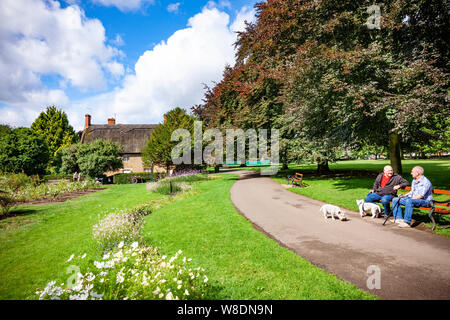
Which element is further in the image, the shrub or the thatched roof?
the thatched roof

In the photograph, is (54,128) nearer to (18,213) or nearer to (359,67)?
(18,213)

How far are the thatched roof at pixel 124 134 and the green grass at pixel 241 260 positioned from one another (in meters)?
33.5

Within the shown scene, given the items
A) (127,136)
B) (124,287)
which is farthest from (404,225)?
(127,136)

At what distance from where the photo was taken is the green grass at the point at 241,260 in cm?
339

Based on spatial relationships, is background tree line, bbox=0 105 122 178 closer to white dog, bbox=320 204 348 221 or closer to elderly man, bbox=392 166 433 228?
white dog, bbox=320 204 348 221

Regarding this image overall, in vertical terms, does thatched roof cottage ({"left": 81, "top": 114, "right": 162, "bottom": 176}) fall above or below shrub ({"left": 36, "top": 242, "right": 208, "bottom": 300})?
above

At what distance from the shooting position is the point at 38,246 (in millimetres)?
6156

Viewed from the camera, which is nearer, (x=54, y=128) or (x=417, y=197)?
(x=417, y=197)

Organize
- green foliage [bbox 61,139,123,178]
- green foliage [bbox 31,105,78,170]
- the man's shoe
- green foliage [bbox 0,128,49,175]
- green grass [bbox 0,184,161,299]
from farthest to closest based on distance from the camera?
1. green foliage [bbox 31,105,78,170]
2. green foliage [bbox 61,139,123,178]
3. green foliage [bbox 0,128,49,175]
4. the man's shoe
5. green grass [bbox 0,184,161,299]

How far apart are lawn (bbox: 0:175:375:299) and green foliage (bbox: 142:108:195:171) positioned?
50.3ft

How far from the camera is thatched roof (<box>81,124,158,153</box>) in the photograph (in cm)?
3822

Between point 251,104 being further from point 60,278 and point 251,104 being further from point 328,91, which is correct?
point 60,278

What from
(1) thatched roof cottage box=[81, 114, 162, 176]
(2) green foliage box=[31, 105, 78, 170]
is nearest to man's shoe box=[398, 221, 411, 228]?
(1) thatched roof cottage box=[81, 114, 162, 176]

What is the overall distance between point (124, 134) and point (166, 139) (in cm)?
2035
